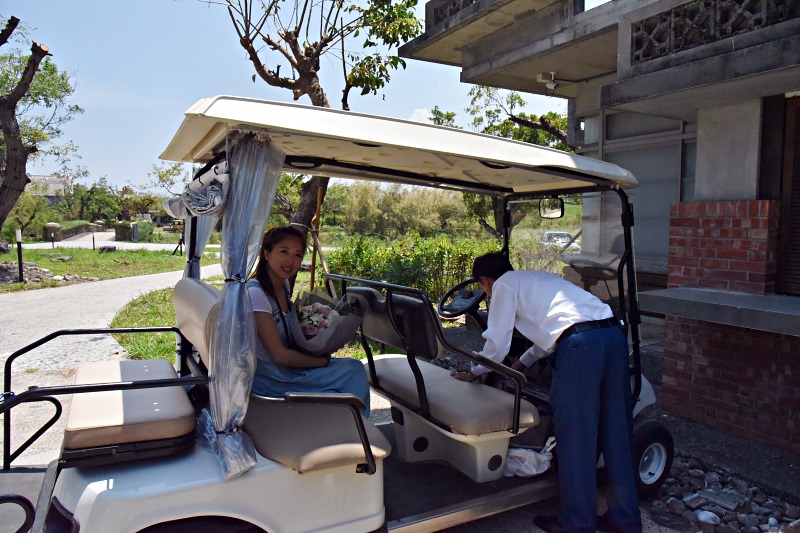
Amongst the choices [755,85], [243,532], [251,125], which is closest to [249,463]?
[243,532]

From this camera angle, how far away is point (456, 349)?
291cm

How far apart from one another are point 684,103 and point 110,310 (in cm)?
959

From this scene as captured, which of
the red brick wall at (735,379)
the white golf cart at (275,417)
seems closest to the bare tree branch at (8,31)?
the white golf cart at (275,417)

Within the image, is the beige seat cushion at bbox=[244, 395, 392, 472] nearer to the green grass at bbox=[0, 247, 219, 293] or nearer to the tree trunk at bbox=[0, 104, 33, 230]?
the green grass at bbox=[0, 247, 219, 293]

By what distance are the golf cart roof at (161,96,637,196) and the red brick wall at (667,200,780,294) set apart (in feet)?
5.40

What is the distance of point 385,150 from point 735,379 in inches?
139

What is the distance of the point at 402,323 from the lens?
10.5 ft

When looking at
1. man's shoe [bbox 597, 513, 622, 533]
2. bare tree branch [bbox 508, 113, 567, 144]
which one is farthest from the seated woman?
bare tree branch [bbox 508, 113, 567, 144]

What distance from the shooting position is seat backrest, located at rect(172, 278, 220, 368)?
254 centimetres

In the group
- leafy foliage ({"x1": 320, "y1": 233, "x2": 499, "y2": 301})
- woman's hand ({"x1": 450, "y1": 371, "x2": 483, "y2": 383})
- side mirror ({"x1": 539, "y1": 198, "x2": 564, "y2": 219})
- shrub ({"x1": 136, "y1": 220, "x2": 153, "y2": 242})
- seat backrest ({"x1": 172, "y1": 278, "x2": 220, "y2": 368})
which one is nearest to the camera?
seat backrest ({"x1": 172, "y1": 278, "x2": 220, "y2": 368})

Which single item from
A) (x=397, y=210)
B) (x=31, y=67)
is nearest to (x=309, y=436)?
(x=31, y=67)

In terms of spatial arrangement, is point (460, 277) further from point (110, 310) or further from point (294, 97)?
point (110, 310)

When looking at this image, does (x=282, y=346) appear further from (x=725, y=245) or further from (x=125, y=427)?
(x=725, y=245)

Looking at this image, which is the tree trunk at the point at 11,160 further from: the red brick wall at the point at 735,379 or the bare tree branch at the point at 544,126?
the red brick wall at the point at 735,379
